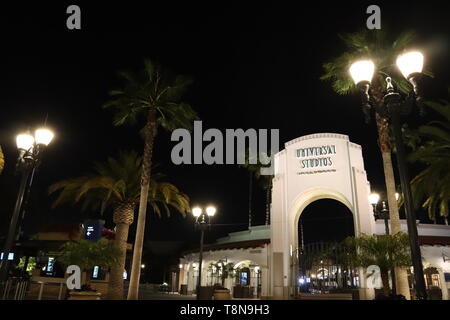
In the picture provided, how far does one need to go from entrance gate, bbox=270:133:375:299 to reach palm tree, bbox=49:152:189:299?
6123 millimetres

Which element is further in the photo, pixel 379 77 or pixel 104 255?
pixel 379 77

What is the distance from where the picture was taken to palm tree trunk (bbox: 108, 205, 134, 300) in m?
16.6

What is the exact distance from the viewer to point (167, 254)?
48188mm

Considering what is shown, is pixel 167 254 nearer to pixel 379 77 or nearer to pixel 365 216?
pixel 365 216

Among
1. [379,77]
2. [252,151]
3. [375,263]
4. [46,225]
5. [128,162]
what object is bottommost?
[375,263]

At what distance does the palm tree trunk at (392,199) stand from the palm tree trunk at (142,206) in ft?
35.8

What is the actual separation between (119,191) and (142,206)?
2.70 metres

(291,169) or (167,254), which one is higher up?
(291,169)

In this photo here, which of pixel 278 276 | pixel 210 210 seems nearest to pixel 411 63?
pixel 210 210

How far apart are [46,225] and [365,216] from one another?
19941mm

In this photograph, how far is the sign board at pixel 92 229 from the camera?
24453mm
